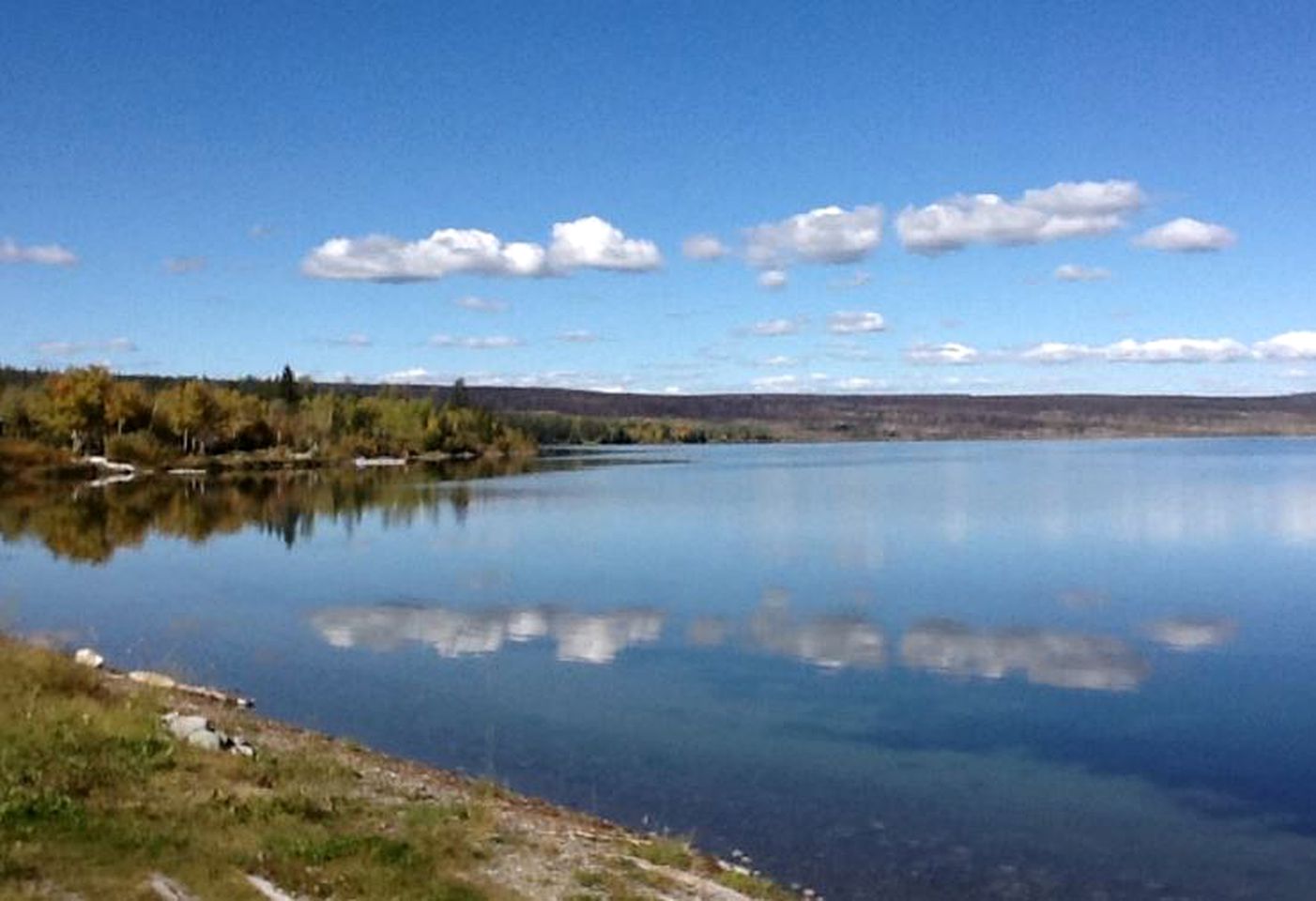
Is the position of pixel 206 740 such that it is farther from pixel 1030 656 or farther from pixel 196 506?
pixel 196 506

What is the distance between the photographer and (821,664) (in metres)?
21.3

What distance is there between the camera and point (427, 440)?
12825cm

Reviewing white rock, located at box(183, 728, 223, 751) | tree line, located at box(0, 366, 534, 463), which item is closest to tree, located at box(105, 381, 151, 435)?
tree line, located at box(0, 366, 534, 463)

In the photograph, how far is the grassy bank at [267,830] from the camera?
859 centimetres

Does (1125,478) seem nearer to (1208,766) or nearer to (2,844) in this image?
(1208,766)

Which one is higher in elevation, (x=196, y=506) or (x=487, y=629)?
(x=487, y=629)

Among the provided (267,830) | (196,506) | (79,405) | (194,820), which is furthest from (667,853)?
(79,405)

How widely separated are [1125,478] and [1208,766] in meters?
69.0

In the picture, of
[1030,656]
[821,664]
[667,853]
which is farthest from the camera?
[1030,656]

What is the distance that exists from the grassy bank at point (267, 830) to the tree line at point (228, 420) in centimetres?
8440

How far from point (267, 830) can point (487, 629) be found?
1577 centimetres

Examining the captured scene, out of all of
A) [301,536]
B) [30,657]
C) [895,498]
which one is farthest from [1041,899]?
[895,498]

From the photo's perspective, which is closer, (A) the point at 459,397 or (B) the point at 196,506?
(B) the point at 196,506

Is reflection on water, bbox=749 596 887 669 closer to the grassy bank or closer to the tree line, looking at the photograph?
the grassy bank
